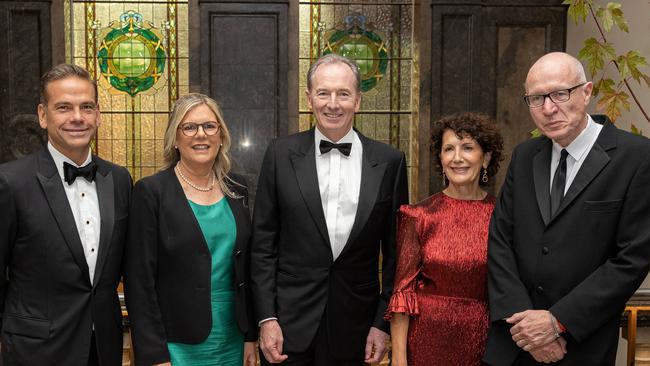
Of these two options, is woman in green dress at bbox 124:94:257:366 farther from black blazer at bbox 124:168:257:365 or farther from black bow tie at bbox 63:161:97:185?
black bow tie at bbox 63:161:97:185

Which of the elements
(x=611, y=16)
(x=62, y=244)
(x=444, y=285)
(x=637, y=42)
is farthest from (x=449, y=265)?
(x=637, y=42)

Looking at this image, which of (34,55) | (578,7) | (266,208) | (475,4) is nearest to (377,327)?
(266,208)

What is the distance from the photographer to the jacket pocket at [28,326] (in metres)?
2.51

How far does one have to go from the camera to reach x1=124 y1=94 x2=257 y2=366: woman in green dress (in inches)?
108

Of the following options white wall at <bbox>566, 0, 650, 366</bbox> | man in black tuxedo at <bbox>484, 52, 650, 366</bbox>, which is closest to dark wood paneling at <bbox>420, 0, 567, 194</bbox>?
white wall at <bbox>566, 0, 650, 366</bbox>

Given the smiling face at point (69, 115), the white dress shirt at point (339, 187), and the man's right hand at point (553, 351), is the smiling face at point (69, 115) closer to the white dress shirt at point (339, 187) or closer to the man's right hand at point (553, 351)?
the white dress shirt at point (339, 187)

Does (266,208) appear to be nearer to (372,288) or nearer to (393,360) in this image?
(372,288)

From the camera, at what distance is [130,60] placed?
739 centimetres

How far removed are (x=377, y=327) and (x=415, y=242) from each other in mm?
415

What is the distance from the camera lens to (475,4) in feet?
22.2

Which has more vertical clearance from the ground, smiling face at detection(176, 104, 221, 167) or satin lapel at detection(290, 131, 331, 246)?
smiling face at detection(176, 104, 221, 167)

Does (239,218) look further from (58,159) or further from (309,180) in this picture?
(58,159)

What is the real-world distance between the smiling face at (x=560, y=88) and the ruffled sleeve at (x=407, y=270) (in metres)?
0.64

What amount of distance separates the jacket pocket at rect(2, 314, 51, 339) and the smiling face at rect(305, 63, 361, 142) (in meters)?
1.32
